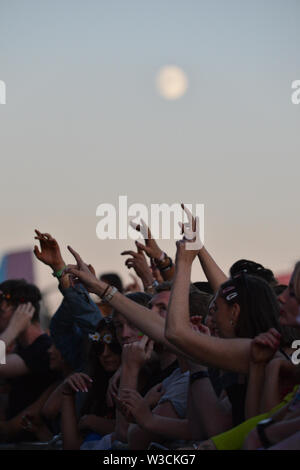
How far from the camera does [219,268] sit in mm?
5402

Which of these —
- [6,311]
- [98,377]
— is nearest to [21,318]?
[6,311]

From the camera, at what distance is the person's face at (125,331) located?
546cm

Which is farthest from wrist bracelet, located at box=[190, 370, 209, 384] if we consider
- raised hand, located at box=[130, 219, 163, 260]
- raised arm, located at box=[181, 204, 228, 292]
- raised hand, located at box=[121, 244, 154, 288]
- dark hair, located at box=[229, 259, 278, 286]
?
raised hand, located at box=[121, 244, 154, 288]

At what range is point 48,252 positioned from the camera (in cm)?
614

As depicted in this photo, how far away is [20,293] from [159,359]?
2354 millimetres

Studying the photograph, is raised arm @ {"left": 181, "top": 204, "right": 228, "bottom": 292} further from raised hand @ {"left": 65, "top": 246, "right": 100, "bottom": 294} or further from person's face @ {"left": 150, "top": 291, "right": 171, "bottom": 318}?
raised hand @ {"left": 65, "top": 246, "right": 100, "bottom": 294}

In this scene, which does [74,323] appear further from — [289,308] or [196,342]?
[289,308]

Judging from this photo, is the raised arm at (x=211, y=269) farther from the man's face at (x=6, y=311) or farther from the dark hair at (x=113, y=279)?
the dark hair at (x=113, y=279)

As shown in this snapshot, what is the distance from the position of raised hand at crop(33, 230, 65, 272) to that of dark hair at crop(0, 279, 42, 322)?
4.24 ft

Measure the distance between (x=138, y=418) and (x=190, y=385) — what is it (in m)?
0.44

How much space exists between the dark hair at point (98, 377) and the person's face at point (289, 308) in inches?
85.1

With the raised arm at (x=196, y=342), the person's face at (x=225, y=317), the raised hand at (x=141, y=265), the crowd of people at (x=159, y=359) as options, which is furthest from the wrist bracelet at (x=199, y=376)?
the raised hand at (x=141, y=265)
